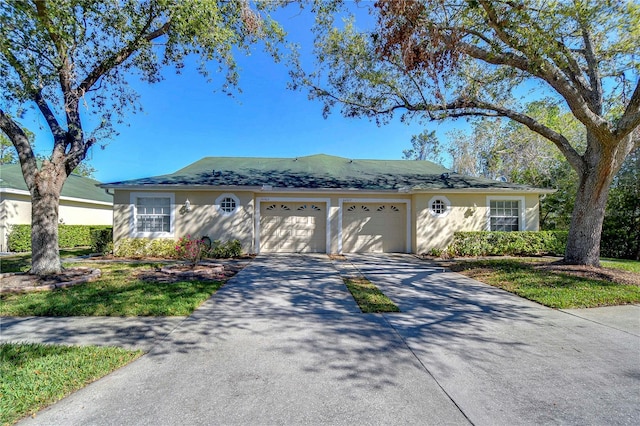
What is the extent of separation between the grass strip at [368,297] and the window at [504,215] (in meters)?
8.01

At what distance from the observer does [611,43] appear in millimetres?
7965

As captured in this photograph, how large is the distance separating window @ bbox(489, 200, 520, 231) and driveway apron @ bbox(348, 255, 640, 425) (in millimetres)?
7246

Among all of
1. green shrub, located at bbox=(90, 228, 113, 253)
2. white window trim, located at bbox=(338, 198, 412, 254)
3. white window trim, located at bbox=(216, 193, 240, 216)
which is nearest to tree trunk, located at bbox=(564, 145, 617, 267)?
white window trim, located at bbox=(338, 198, 412, 254)

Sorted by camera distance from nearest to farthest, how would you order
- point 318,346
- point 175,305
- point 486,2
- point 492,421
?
1. point 492,421
2. point 318,346
3. point 175,305
4. point 486,2

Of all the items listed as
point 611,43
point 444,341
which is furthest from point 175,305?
point 611,43

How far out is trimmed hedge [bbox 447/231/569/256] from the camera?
11.3 meters

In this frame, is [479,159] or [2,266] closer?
[2,266]

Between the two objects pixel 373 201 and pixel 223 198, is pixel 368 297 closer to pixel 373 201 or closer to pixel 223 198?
pixel 373 201

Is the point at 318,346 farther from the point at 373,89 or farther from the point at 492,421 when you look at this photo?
the point at 373,89

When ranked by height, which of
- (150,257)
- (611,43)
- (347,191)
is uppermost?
(611,43)

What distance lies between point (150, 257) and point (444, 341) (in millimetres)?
10714

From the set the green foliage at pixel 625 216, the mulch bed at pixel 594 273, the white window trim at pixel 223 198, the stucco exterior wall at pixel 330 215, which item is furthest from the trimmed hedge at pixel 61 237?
the green foliage at pixel 625 216

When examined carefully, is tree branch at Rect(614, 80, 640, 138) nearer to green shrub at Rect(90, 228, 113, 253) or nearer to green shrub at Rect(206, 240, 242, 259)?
green shrub at Rect(206, 240, 242, 259)

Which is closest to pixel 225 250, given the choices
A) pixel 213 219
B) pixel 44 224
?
pixel 213 219
